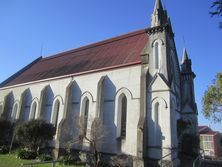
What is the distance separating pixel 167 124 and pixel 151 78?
4391 mm

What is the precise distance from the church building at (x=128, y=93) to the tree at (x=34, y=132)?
1413 mm

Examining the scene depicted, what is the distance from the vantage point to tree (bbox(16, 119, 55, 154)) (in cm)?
1988

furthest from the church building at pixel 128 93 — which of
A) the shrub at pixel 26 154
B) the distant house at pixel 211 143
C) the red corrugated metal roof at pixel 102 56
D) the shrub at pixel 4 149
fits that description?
the distant house at pixel 211 143

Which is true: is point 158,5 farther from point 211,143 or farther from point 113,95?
point 211,143

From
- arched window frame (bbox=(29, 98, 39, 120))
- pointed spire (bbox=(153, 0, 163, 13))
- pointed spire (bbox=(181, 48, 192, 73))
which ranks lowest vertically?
arched window frame (bbox=(29, 98, 39, 120))

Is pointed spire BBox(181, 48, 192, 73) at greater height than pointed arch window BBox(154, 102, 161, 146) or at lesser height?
greater

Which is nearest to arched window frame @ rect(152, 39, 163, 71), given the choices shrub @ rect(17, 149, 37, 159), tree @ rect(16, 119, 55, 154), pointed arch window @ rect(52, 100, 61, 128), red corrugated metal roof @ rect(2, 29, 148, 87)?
red corrugated metal roof @ rect(2, 29, 148, 87)

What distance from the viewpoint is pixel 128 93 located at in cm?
1948

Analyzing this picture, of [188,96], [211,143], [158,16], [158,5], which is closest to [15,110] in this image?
[158,16]

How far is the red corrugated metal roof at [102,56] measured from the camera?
22516 mm

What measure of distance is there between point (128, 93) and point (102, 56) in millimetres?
8145

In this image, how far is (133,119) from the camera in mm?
18344

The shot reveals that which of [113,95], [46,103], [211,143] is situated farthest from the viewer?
[211,143]

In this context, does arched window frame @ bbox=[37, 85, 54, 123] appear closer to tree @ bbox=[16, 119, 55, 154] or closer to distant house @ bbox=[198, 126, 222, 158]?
tree @ bbox=[16, 119, 55, 154]
